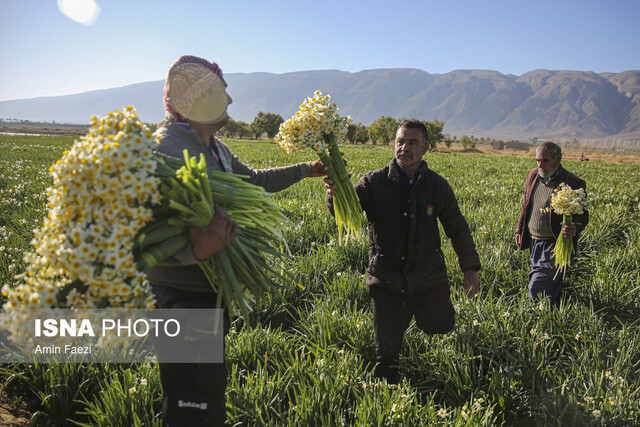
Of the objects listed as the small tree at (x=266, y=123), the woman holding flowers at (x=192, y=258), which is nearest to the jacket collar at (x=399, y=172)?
the woman holding flowers at (x=192, y=258)

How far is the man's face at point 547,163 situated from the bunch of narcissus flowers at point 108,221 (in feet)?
14.5

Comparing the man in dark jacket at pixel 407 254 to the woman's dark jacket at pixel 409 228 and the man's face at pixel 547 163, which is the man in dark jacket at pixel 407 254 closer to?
the woman's dark jacket at pixel 409 228

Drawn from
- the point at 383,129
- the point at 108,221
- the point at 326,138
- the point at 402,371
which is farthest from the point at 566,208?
the point at 383,129

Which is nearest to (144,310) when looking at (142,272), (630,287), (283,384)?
(142,272)

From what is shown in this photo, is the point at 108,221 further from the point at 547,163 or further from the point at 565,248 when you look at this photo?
the point at 547,163

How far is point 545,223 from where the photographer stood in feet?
15.5

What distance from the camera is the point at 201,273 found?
2148 millimetres

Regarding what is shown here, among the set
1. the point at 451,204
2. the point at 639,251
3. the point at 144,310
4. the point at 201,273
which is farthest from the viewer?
the point at 639,251

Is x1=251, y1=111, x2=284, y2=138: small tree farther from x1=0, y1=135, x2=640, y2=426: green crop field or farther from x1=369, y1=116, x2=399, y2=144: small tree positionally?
x1=0, y1=135, x2=640, y2=426: green crop field

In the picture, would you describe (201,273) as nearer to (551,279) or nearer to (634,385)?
(634,385)

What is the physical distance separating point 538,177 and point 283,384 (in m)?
4.24

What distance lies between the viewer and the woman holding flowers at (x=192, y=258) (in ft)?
6.59

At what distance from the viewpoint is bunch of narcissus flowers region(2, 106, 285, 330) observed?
57.3 inches

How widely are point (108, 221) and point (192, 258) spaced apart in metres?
0.46
